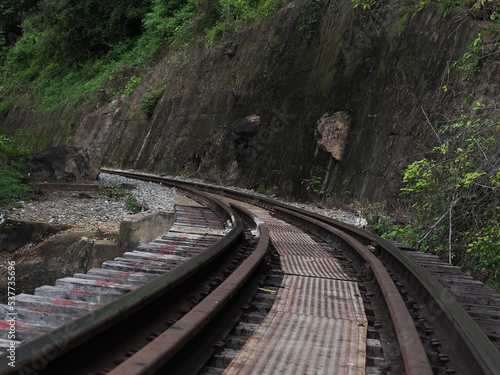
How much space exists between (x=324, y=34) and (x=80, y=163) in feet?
31.0

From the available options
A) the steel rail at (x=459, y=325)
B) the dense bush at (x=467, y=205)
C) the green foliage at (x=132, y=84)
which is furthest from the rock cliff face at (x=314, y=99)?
the green foliage at (x=132, y=84)

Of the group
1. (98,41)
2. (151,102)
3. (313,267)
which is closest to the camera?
(313,267)

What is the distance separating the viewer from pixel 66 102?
136 ft

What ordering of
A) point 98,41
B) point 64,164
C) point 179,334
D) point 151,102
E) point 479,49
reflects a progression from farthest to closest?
1. point 98,41
2. point 151,102
3. point 64,164
4. point 479,49
5. point 179,334

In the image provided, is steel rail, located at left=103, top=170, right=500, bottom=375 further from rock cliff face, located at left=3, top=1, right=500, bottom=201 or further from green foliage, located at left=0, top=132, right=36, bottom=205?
green foliage, located at left=0, top=132, right=36, bottom=205

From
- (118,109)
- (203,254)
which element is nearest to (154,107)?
(118,109)

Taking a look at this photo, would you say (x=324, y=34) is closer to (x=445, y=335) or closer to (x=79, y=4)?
(x=445, y=335)

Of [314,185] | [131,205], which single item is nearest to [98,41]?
[314,185]

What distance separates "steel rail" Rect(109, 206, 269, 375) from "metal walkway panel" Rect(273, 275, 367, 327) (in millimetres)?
411

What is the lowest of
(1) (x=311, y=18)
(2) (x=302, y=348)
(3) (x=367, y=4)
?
(2) (x=302, y=348)

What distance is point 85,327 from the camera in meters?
2.18

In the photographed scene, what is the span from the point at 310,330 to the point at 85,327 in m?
1.62

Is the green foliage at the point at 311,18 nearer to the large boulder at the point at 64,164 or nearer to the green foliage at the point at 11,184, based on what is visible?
the large boulder at the point at 64,164

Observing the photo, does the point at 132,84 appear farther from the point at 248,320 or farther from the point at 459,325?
the point at 459,325
